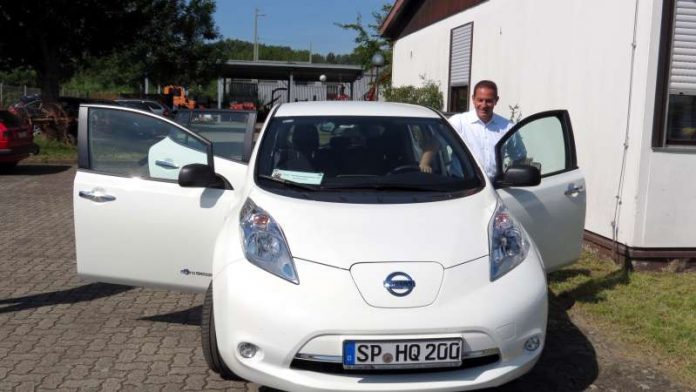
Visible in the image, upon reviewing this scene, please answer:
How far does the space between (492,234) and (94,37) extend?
19784 millimetres

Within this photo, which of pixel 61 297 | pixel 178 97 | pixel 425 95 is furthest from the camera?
pixel 178 97

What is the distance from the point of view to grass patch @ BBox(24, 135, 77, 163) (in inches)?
704

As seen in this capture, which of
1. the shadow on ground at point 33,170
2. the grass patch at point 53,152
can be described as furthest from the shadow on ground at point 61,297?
the grass patch at point 53,152

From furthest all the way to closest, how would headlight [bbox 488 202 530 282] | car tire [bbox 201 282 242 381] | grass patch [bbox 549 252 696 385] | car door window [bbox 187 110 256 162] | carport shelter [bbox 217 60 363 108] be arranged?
carport shelter [bbox 217 60 363 108] → car door window [bbox 187 110 256 162] → grass patch [bbox 549 252 696 385] → car tire [bbox 201 282 242 381] → headlight [bbox 488 202 530 282]

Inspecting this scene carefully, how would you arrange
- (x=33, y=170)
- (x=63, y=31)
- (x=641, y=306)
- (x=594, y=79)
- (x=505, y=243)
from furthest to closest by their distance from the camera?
1. (x=63, y=31)
2. (x=33, y=170)
3. (x=594, y=79)
4. (x=641, y=306)
5. (x=505, y=243)

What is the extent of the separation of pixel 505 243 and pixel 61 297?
403cm

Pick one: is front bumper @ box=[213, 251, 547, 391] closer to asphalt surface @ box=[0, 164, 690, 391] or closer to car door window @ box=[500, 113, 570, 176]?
asphalt surface @ box=[0, 164, 690, 391]

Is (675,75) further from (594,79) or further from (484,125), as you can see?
(484,125)

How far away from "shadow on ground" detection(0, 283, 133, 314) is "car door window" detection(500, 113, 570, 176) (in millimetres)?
3583

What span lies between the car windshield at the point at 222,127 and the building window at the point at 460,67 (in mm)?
6371

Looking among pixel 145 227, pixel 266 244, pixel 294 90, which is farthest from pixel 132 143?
pixel 294 90

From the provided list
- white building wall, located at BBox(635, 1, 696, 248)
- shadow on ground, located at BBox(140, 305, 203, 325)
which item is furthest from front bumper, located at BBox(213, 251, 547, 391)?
white building wall, located at BBox(635, 1, 696, 248)

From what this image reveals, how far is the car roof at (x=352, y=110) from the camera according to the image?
196 inches

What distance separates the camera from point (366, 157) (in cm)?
462
